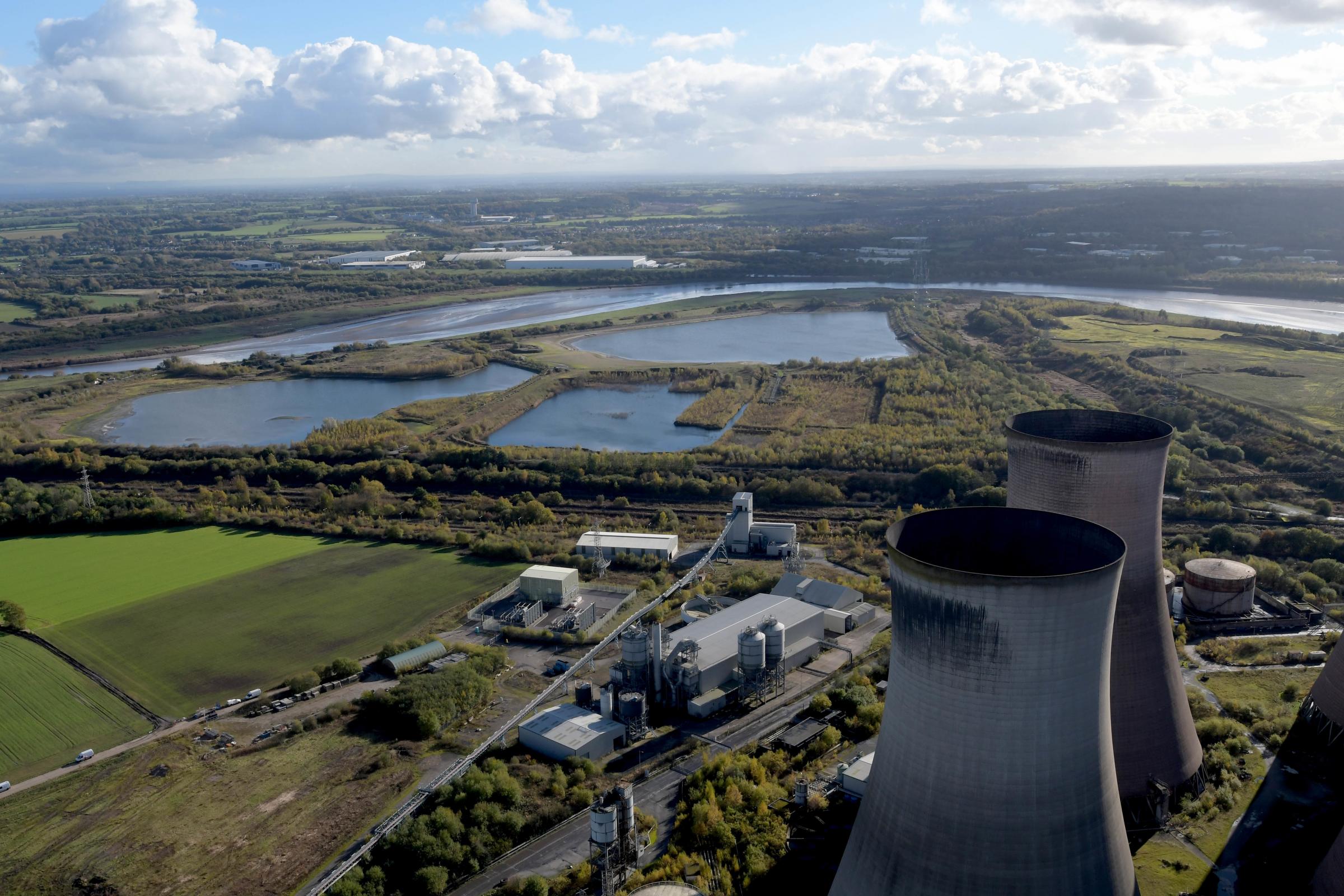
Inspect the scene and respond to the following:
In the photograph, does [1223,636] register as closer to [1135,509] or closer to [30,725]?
[1135,509]

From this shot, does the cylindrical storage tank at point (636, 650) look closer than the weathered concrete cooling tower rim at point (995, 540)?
No

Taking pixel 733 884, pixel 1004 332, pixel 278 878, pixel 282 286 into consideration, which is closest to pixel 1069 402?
pixel 1004 332

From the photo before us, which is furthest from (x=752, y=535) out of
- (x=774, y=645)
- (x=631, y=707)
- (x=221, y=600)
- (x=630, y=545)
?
(x=221, y=600)

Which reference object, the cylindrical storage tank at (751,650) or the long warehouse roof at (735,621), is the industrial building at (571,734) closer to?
the long warehouse roof at (735,621)

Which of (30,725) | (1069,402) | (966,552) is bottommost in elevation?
(30,725)

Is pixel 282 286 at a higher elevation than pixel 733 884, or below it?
higher

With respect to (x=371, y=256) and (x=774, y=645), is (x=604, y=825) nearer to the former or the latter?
(x=774, y=645)

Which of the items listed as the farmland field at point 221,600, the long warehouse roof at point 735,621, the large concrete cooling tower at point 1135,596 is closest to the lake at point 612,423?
the farmland field at point 221,600
